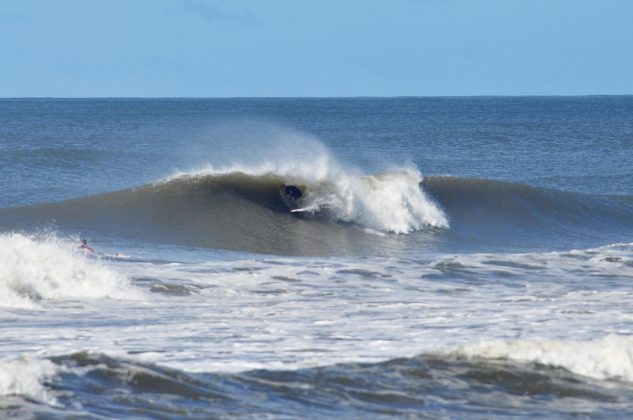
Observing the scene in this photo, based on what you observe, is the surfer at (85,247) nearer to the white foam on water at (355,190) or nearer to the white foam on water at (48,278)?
the white foam on water at (48,278)

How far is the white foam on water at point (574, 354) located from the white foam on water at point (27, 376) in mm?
3146

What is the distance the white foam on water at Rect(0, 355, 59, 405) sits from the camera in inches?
307

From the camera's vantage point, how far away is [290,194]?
22.1m

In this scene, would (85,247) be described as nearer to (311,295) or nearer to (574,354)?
(311,295)

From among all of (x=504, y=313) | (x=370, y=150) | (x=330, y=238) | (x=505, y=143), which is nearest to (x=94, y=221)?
(x=330, y=238)

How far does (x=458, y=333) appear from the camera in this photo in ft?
33.9

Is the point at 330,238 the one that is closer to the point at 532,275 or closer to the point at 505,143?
the point at 532,275

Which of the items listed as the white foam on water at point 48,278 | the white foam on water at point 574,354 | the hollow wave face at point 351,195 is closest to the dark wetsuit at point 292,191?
the hollow wave face at point 351,195

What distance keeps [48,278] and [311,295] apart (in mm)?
2801

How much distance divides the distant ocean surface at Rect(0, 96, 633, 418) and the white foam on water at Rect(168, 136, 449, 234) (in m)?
0.05

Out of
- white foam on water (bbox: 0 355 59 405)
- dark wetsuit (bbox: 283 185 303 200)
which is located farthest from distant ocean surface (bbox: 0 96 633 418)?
dark wetsuit (bbox: 283 185 303 200)

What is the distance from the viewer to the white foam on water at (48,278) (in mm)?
12172

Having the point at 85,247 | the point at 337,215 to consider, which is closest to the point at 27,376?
the point at 85,247

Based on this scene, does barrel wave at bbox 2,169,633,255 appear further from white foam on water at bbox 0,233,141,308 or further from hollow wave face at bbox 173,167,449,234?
white foam on water at bbox 0,233,141,308
